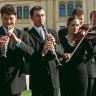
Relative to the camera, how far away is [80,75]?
22.2ft

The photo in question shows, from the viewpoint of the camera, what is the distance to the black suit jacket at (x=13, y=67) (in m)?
6.03

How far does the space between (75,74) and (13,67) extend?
1.16 meters

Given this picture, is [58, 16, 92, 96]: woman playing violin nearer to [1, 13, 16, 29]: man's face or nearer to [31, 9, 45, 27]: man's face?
[31, 9, 45, 27]: man's face

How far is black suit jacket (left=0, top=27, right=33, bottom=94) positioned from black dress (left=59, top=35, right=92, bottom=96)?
0.90 metres

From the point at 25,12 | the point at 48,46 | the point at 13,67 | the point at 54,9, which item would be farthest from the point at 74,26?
the point at 25,12

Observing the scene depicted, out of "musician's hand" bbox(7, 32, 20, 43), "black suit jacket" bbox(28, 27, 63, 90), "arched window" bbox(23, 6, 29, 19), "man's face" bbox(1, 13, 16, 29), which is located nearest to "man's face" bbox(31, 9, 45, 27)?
"black suit jacket" bbox(28, 27, 63, 90)

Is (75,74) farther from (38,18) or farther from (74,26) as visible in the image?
(38,18)

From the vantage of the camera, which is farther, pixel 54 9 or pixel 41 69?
pixel 54 9

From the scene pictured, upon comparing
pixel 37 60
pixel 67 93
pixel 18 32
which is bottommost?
pixel 67 93

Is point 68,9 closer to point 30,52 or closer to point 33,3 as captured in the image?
point 33,3

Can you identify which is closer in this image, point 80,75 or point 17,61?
point 17,61

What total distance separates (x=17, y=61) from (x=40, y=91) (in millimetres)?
755

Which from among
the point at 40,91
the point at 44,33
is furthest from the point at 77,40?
the point at 40,91

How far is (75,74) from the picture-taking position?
6812 millimetres
